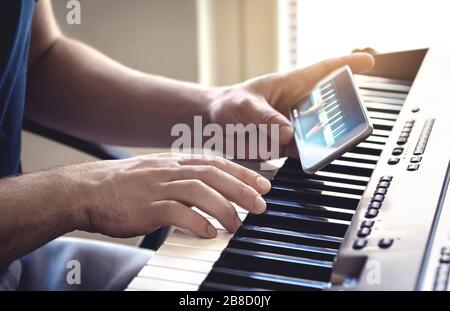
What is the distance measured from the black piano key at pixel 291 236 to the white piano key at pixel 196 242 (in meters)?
0.02

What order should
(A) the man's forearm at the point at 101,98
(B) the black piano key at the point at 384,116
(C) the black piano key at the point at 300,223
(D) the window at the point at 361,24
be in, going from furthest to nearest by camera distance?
(D) the window at the point at 361,24 → (A) the man's forearm at the point at 101,98 → (B) the black piano key at the point at 384,116 → (C) the black piano key at the point at 300,223

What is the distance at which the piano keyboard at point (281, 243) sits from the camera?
655 mm

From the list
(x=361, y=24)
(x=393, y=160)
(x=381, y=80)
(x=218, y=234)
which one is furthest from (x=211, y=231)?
(x=361, y=24)

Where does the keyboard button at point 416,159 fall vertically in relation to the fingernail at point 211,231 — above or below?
above

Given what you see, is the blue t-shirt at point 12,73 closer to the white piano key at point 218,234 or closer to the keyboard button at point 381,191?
the white piano key at point 218,234

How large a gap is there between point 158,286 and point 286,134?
32 centimetres

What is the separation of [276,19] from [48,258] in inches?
31.9

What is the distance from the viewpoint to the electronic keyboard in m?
0.63

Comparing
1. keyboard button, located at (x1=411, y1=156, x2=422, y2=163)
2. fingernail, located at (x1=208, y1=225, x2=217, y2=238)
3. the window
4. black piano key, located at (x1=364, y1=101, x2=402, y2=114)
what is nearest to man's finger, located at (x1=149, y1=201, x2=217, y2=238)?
fingernail, located at (x1=208, y1=225, x2=217, y2=238)

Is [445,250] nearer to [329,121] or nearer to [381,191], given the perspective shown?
[381,191]

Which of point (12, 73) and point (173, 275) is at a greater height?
point (12, 73)

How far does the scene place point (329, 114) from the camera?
86 cm

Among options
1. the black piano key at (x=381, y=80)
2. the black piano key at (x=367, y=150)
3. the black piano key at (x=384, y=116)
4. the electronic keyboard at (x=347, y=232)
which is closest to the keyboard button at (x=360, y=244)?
the electronic keyboard at (x=347, y=232)

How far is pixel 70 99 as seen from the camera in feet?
4.12
